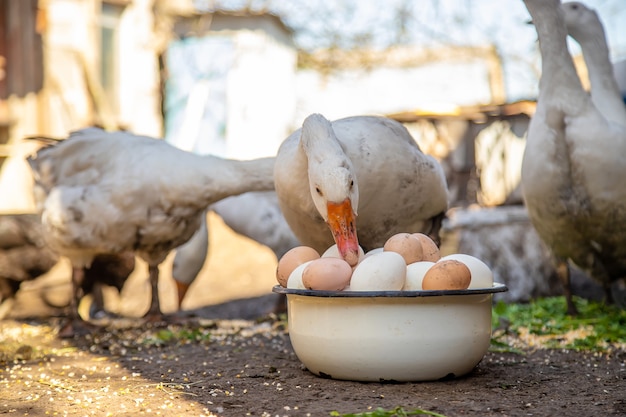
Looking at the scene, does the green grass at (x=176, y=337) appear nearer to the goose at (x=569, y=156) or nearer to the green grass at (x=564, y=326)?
the green grass at (x=564, y=326)

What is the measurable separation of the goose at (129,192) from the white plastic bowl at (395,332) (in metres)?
1.71

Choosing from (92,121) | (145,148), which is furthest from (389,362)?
(92,121)

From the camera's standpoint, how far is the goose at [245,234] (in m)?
6.22

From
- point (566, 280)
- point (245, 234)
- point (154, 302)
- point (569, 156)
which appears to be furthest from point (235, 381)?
point (245, 234)

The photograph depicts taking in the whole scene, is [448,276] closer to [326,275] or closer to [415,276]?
[415,276]

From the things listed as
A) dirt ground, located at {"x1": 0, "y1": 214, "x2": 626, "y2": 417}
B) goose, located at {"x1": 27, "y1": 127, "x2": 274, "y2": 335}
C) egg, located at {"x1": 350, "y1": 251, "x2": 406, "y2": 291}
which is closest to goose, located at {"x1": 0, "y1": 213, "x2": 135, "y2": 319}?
dirt ground, located at {"x1": 0, "y1": 214, "x2": 626, "y2": 417}

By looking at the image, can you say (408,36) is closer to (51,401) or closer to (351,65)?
(351,65)

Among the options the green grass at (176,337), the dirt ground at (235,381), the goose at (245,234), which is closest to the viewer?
the dirt ground at (235,381)

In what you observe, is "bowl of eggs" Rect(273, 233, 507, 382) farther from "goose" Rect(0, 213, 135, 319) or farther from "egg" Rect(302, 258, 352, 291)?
"goose" Rect(0, 213, 135, 319)

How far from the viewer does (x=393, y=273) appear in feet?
9.55

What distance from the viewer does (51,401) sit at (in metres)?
Answer: 2.81

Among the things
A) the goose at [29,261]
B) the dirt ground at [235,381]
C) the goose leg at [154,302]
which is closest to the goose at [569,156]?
the dirt ground at [235,381]

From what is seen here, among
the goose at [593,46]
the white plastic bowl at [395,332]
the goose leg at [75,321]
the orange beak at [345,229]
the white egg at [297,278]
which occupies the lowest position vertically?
the goose leg at [75,321]

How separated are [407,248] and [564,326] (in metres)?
1.95
